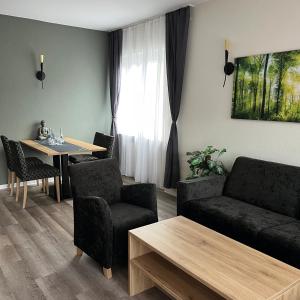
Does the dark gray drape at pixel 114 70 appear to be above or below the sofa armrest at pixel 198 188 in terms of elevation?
above

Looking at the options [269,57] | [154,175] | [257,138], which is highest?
[269,57]

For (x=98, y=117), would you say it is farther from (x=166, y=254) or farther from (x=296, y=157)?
(x=166, y=254)

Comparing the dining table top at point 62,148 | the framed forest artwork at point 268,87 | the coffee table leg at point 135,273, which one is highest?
the framed forest artwork at point 268,87

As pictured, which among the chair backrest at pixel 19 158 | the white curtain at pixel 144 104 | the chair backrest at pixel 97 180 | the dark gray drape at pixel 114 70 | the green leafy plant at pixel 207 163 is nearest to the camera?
the chair backrest at pixel 97 180

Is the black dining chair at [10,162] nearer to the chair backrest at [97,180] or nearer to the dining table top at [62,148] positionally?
the dining table top at [62,148]

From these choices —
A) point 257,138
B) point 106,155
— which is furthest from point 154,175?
point 257,138

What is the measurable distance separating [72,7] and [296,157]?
3.26m

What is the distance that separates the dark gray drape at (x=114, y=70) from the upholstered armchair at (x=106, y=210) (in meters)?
2.55

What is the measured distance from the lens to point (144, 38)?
465cm

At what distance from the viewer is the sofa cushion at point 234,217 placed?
95.4 inches

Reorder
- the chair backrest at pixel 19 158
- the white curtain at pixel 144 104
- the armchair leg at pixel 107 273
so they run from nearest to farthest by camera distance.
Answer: the armchair leg at pixel 107 273
the chair backrest at pixel 19 158
the white curtain at pixel 144 104

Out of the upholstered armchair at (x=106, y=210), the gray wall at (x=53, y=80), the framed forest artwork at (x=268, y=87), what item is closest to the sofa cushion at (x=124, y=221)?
the upholstered armchair at (x=106, y=210)

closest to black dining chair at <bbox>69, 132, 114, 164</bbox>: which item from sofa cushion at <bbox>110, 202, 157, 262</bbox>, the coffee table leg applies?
sofa cushion at <bbox>110, 202, 157, 262</bbox>

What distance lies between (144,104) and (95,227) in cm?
275
